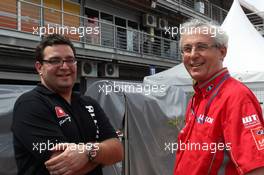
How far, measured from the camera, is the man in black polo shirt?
1.95m

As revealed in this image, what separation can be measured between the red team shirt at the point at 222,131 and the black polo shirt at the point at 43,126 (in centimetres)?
60

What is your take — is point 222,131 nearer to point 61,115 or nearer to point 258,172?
point 258,172

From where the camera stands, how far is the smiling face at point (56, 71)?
220cm

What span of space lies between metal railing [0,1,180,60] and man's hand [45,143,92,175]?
8.63 meters

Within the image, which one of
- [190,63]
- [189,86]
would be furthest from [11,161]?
[189,86]

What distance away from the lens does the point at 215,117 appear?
1842 mm

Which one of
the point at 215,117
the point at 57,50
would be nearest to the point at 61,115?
the point at 57,50

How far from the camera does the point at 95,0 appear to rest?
1502 cm

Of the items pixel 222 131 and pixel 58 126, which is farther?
pixel 58 126

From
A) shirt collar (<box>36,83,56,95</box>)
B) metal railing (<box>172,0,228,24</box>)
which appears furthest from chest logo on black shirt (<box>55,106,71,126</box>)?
metal railing (<box>172,0,228,24</box>)

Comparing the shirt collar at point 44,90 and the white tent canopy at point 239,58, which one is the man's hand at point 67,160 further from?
the white tent canopy at point 239,58

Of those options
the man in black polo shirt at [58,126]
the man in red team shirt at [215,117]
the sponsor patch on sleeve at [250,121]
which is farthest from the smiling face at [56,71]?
the sponsor patch on sleeve at [250,121]

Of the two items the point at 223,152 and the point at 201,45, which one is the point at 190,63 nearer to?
the point at 201,45

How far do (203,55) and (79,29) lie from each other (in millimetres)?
11544
